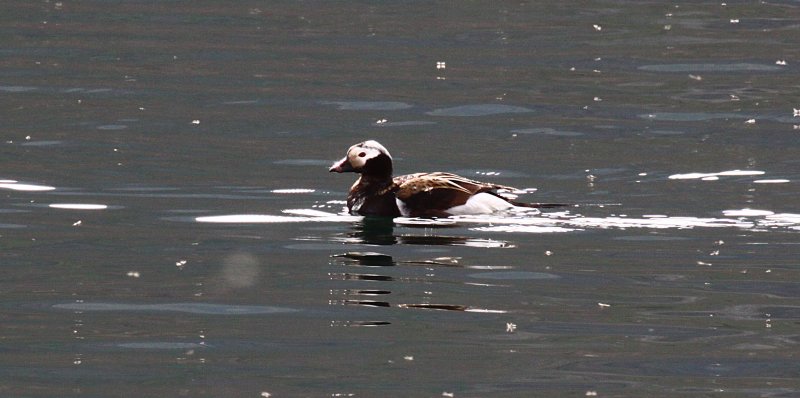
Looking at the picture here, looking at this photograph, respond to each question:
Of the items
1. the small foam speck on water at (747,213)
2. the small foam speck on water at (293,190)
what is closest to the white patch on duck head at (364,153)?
the small foam speck on water at (293,190)

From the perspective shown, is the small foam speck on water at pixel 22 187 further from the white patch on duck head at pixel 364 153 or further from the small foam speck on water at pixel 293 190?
the white patch on duck head at pixel 364 153

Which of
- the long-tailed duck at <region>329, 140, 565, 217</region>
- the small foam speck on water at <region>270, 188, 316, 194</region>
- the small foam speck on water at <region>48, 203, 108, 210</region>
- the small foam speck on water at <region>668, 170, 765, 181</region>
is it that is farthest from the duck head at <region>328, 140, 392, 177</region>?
the small foam speck on water at <region>668, 170, 765, 181</region>

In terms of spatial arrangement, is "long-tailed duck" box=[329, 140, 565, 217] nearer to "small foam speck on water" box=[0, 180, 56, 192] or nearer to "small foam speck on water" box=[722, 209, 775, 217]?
"small foam speck on water" box=[722, 209, 775, 217]

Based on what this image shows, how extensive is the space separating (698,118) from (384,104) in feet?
14.3

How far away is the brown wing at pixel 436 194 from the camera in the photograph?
542 inches

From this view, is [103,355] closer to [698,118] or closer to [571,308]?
[571,308]

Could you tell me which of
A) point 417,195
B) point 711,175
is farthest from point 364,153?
point 711,175

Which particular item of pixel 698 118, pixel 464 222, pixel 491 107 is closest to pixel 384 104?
pixel 491 107

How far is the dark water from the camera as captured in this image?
342 inches

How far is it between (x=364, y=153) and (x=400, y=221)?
3.00 ft

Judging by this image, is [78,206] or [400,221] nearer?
[400,221]

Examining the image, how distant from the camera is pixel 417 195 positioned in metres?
13.8

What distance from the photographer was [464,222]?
537 inches

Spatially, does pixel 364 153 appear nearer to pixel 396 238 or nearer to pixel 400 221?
pixel 400 221
